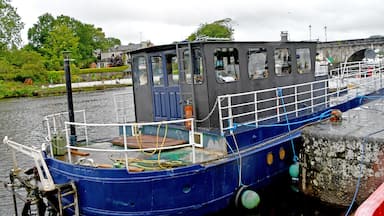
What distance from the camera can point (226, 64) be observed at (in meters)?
8.81

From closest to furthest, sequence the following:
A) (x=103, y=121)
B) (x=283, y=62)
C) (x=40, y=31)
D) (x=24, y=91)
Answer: (x=283, y=62) → (x=103, y=121) → (x=24, y=91) → (x=40, y=31)

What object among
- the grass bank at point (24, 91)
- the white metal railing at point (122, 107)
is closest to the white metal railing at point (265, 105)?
the white metal railing at point (122, 107)

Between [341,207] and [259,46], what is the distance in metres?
4.35

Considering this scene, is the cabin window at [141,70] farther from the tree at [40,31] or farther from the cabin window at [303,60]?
the tree at [40,31]

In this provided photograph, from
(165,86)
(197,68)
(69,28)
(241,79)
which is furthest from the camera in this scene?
(69,28)

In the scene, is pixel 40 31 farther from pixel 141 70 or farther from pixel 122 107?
pixel 141 70

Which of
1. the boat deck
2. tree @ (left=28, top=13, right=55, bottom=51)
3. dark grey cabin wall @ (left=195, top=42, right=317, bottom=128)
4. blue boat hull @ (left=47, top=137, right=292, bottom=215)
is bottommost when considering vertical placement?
blue boat hull @ (left=47, top=137, right=292, bottom=215)

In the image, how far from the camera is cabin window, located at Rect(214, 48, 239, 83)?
859cm

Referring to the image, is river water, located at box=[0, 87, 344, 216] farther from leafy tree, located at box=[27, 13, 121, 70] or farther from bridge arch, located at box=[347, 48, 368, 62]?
leafy tree, located at box=[27, 13, 121, 70]

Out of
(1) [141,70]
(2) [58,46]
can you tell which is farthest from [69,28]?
(1) [141,70]

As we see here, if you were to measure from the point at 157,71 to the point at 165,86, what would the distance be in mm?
501

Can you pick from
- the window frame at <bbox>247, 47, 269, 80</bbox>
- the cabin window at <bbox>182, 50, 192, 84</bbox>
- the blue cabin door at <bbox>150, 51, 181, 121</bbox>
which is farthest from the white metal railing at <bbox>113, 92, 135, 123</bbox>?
the window frame at <bbox>247, 47, 269, 80</bbox>

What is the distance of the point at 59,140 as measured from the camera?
857cm

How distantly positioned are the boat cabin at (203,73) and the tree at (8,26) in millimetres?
61402
